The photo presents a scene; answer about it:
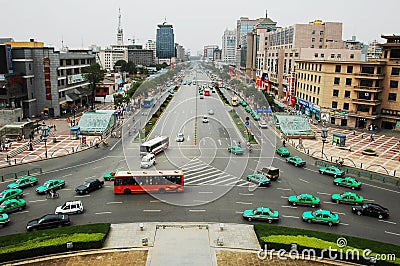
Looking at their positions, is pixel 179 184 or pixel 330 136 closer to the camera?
pixel 179 184

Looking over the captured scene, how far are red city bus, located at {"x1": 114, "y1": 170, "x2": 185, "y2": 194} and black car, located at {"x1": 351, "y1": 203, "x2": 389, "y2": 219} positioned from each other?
42.5ft

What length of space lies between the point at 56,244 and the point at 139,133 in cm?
2933

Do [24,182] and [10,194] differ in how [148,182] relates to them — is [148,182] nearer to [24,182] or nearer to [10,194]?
[10,194]

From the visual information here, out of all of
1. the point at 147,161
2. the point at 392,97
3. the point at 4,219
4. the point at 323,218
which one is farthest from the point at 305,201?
the point at 392,97

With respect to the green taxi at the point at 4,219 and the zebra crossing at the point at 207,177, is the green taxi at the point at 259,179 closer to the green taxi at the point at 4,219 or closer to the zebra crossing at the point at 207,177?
the zebra crossing at the point at 207,177

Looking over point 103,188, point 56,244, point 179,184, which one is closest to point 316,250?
point 179,184

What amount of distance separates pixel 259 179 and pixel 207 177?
464 centimetres

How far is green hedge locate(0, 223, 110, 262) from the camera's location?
1789 centimetres

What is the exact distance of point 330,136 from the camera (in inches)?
1896

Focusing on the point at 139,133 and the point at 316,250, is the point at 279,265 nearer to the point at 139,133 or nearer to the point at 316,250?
the point at 316,250

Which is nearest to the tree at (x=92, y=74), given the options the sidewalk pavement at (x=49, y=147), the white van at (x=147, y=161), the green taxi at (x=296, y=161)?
the sidewalk pavement at (x=49, y=147)

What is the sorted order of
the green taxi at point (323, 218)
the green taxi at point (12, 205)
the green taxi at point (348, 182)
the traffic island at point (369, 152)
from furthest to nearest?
1. the traffic island at point (369, 152)
2. the green taxi at point (348, 182)
3. the green taxi at point (12, 205)
4. the green taxi at point (323, 218)

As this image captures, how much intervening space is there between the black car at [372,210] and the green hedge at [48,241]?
17034 mm

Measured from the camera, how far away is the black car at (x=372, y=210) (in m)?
23.5
